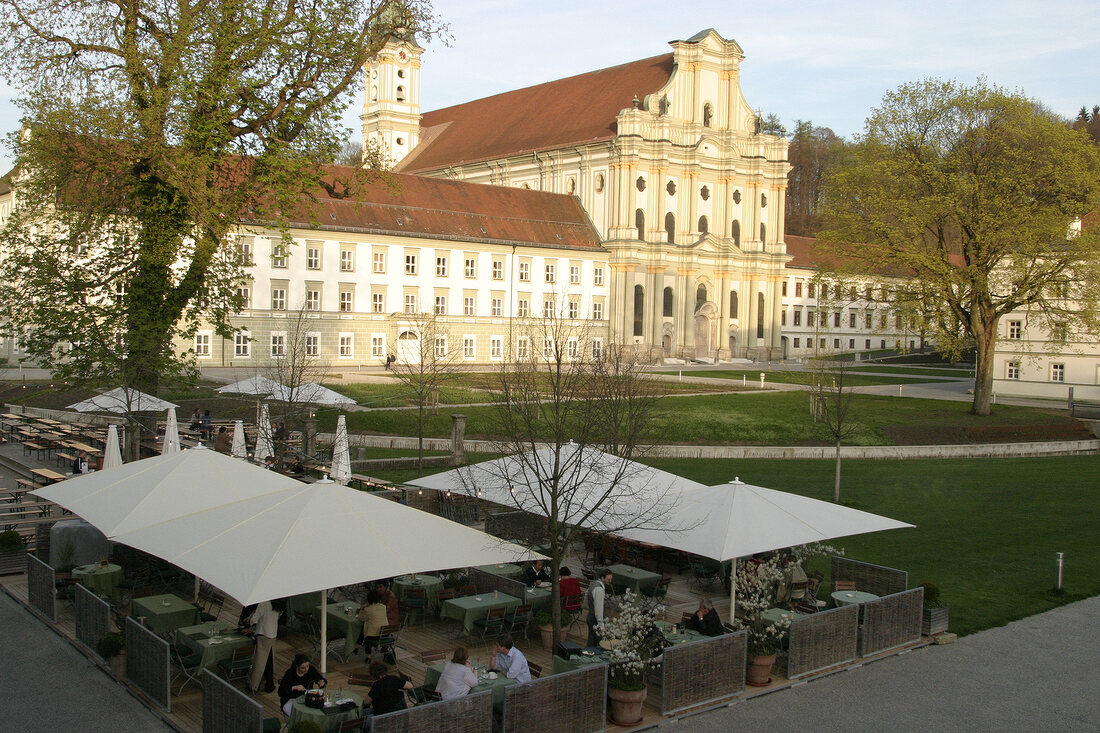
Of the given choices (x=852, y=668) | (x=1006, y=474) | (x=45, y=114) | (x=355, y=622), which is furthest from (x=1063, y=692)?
(x=45, y=114)

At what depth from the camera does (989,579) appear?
16.6m

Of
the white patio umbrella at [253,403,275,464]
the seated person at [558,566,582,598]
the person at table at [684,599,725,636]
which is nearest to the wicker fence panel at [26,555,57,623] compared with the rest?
the seated person at [558,566,582,598]

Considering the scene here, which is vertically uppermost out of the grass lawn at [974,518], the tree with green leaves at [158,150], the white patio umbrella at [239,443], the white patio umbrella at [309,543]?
the tree with green leaves at [158,150]

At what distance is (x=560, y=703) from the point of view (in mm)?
9766

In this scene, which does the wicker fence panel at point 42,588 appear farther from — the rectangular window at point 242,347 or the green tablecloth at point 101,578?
the rectangular window at point 242,347

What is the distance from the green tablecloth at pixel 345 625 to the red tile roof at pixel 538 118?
63611mm

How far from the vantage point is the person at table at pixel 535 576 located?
47.2 ft

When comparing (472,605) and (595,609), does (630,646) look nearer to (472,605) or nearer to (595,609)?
(595,609)

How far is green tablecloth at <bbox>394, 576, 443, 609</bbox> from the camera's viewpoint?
44.7 ft

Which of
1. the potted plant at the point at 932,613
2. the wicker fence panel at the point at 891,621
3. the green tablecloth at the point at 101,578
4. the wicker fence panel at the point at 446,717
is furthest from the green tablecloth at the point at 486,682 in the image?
the potted plant at the point at 932,613

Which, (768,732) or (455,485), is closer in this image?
(768,732)

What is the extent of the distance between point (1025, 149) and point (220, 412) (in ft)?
110

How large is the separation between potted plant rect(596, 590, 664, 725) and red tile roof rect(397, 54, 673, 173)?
212 ft

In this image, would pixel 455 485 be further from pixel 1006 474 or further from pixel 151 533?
pixel 1006 474
